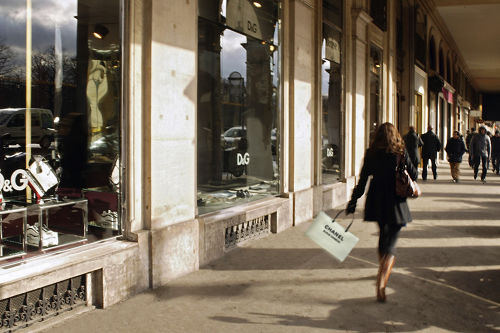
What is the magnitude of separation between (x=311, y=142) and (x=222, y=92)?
2.67 m

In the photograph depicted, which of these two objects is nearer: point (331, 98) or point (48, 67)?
point (48, 67)

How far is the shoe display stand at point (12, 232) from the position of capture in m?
4.28

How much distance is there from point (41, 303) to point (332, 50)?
27.1 ft

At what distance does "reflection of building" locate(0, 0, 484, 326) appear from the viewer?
5230mm

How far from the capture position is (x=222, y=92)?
7582 millimetres

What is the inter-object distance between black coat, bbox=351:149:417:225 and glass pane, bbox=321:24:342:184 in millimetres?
5258

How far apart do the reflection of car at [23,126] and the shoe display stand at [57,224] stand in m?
0.58

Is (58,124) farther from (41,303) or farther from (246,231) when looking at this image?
(246,231)

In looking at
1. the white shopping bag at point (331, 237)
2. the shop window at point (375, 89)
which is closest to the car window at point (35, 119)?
the white shopping bag at point (331, 237)

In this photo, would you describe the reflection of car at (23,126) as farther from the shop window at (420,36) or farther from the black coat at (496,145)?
the black coat at (496,145)

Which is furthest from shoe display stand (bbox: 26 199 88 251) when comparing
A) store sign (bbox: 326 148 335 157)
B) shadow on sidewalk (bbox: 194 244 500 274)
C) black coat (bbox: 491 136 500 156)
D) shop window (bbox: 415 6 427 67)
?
black coat (bbox: 491 136 500 156)

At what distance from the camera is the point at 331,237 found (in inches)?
189

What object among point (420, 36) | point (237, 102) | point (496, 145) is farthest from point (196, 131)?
point (420, 36)

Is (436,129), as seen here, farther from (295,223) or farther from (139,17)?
(139,17)
